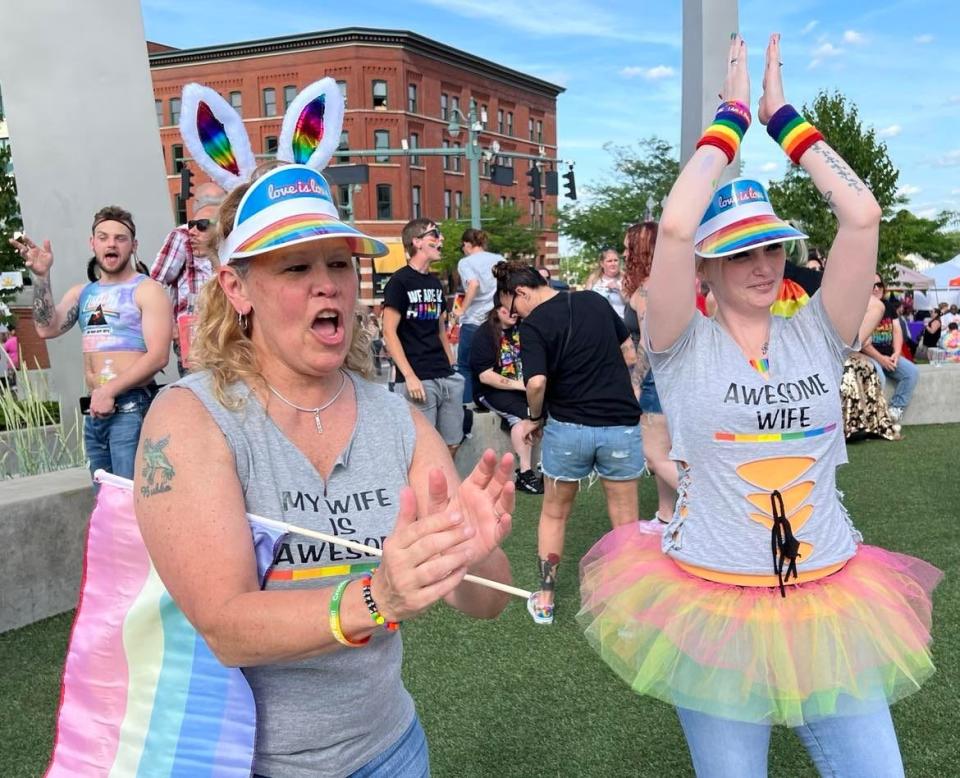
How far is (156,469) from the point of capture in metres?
1.77

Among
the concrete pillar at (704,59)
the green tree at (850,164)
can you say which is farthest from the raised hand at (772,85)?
the green tree at (850,164)

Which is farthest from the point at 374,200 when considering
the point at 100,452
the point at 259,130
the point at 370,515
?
the point at 370,515

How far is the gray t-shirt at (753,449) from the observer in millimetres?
2668

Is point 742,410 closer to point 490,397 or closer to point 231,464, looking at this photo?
point 231,464

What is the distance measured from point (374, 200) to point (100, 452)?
5360 cm

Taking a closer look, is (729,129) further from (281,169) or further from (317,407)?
(317,407)

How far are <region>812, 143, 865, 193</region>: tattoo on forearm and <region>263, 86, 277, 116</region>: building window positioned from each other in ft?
195

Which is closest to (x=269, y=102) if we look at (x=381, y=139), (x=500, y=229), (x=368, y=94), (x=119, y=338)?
(x=368, y=94)

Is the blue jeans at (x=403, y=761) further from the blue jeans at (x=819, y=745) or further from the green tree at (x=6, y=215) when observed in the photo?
the green tree at (x=6, y=215)

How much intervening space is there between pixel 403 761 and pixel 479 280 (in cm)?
865

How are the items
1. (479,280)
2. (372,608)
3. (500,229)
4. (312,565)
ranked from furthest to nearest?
(500,229), (479,280), (312,565), (372,608)

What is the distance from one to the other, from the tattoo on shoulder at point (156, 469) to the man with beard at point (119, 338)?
377 centimetres

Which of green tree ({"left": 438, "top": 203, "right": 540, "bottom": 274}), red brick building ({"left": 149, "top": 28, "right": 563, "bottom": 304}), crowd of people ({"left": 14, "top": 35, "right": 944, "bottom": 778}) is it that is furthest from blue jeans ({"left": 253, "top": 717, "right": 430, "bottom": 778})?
green tree ({"left": 438, "top": 203, "right": 540, "bottom": 274})

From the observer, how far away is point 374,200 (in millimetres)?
57781
